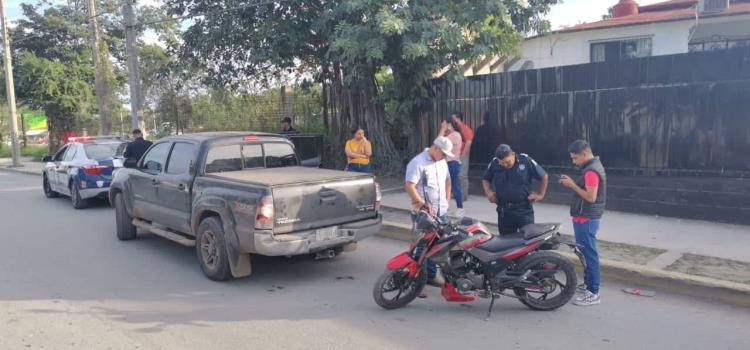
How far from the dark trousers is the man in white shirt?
61 centimetres

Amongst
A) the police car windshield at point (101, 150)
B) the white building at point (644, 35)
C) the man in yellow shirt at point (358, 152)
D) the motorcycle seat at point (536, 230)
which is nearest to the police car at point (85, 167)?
the police car windshield at point (101, 150)

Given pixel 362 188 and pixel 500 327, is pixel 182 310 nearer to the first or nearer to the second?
pixel 362 188

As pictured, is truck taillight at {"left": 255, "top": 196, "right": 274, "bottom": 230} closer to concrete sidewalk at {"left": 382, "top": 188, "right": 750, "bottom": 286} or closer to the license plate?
the license plate

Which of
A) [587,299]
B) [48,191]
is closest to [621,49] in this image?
[587,299]

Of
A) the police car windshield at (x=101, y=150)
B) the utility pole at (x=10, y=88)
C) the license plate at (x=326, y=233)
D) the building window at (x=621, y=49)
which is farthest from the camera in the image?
the utility pole at (x=10, y=88)

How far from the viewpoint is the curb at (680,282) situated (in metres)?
5.37

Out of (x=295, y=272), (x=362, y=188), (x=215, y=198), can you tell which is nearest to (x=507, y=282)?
(x=362, y=188)

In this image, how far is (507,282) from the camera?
5.13 meters

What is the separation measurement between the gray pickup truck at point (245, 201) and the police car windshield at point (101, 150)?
185 inches

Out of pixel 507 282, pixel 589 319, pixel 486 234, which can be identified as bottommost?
pixel 589 319

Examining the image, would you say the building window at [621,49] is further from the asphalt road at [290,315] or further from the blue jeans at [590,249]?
the asphalt road at [290,315]

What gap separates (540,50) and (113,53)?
934 inches

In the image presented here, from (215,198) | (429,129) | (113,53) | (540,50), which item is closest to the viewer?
(215,198)

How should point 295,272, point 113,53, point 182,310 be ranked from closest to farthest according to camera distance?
point 182,310
point 295,272
point 113,53
